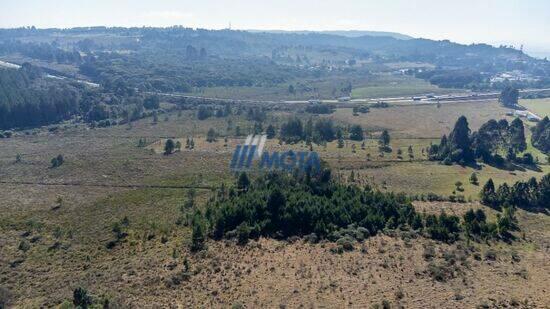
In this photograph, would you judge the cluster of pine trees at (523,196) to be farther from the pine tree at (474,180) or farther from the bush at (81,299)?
the bush at (81,299)

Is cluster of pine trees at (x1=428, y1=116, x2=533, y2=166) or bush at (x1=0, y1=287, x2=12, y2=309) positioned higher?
cluster of pine trees at (x1=428, y1=116, x2=533, y2=166)

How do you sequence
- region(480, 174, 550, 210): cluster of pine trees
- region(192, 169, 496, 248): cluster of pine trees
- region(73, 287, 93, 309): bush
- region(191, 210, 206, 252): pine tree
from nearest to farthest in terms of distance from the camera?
1. region(73, 287, 93, 309): bush
2. region(191, 210, 206, 252): pine tree
3. region(192, 169, 496, 248): cluster of pine trees
4. region(480, 174, 550, 210): cluster of pine trees

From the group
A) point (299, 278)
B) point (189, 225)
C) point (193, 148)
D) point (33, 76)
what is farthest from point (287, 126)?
point (33, 76)

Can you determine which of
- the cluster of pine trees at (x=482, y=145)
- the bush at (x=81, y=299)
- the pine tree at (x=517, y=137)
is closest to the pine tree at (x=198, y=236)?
the bush at (x=81, y=299)

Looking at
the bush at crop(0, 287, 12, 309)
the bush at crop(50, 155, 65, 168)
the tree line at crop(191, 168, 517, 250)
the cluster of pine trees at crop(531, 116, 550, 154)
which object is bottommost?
the bush at crop(0, 287, 12, 309)

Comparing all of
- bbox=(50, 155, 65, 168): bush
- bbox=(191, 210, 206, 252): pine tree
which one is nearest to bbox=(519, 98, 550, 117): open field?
bbox=(191, 210, 206, 252): pine tree

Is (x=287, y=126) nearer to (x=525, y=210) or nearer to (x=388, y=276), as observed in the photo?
(x=525, y=210)

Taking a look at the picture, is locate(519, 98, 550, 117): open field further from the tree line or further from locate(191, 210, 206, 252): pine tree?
locate(191, 210, 206, 252): pine tree
